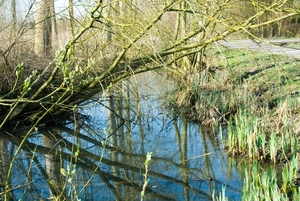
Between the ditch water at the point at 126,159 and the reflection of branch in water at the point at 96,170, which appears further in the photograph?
the reflection of branch in water at the point at 96,170

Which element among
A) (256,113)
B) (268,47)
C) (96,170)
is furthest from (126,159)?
(268,47)

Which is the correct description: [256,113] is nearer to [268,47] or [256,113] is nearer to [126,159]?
[126,159]

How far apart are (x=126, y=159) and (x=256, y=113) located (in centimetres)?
221

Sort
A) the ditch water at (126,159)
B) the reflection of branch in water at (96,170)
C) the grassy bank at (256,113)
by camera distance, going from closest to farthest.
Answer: the grassy bank at (256,113) → the ditch water at (126,159) → the reflection of branch in water at (96,170)

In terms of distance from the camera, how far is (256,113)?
7.46 meters

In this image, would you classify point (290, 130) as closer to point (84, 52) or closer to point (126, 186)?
point (126, 186)

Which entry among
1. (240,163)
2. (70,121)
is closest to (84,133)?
(70,121)

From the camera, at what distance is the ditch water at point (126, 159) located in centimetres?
532

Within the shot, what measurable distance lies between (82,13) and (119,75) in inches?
61.1

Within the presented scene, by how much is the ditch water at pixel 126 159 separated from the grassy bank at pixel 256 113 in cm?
30

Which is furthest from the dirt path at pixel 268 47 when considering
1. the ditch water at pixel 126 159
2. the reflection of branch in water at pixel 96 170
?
the reflection of branch in water at pixel 96 170

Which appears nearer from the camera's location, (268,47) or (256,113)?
(256,113)

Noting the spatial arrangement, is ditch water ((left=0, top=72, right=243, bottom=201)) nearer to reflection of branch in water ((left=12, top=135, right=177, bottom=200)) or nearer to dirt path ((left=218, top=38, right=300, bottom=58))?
reflection of branch in water ((left=12, top=135, right=177, bottom=200))

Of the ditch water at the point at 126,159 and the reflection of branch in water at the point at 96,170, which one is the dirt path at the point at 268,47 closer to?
the ditch water at the point at 126,159
